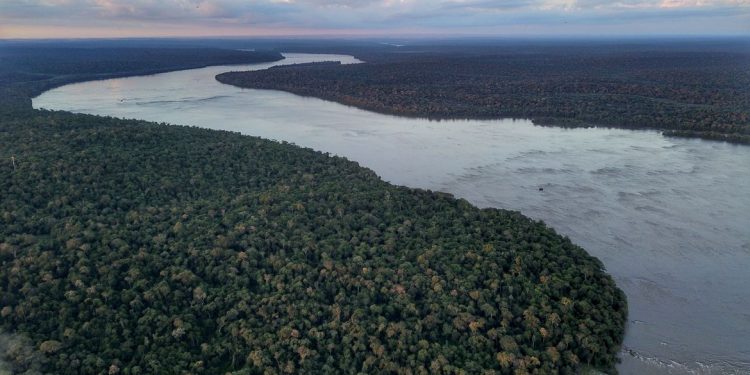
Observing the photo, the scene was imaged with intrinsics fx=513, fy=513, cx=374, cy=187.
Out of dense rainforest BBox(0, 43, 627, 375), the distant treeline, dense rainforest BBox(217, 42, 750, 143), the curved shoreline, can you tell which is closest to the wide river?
the curved shoreline

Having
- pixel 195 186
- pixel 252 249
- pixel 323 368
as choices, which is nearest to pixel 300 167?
pixel 195 186

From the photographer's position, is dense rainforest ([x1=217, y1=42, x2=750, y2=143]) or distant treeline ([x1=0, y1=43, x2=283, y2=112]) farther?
distant treeline ([x1=0, y1=43, x2=283, y2=112])

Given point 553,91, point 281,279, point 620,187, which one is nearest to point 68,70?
point 553,91

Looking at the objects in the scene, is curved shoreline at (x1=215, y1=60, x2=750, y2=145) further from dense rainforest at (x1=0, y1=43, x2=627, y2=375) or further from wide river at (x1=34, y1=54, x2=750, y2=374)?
dense rainforest at (x1=0, y1=43, x2=627, y2=375)

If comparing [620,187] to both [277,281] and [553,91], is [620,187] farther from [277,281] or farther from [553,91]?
[553,91]

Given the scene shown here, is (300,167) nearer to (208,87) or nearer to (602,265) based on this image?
(602,265)

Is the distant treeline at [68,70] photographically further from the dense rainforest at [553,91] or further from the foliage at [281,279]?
the foliage at [281,279]
